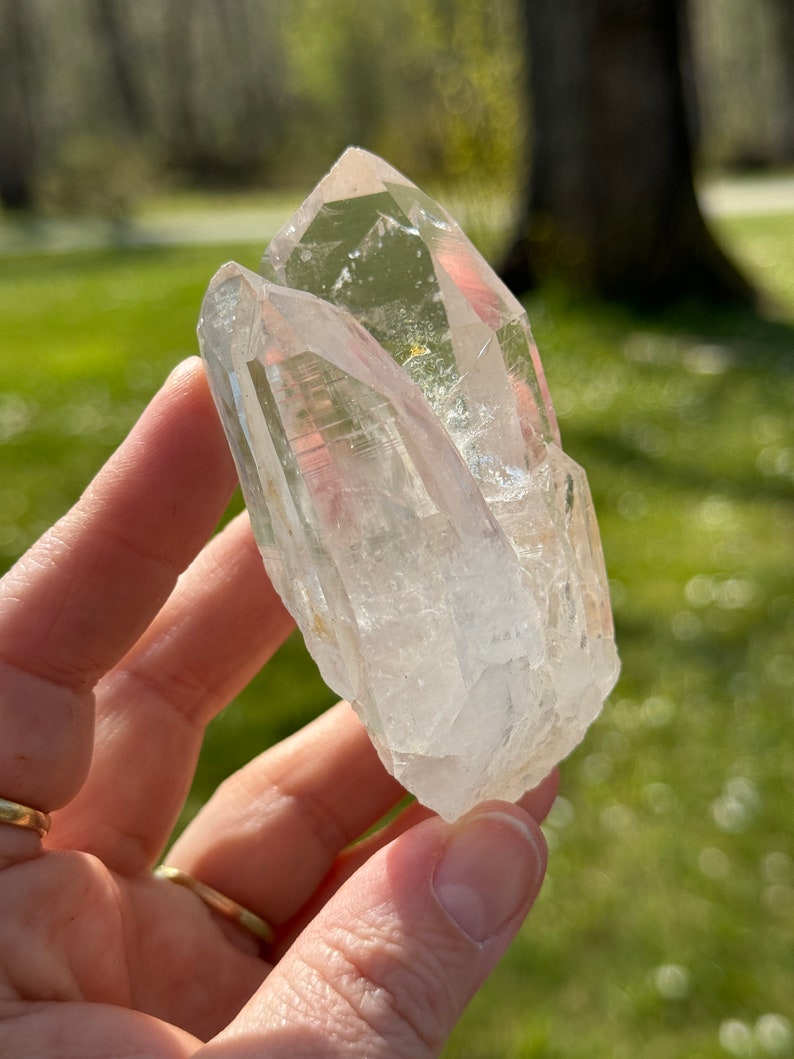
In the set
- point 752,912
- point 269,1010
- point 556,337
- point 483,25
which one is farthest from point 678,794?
point 483,25

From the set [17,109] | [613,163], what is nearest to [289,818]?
[613,163]

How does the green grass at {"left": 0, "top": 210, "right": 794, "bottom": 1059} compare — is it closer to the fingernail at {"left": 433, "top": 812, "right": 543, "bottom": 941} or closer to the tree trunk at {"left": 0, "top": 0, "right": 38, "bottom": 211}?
the fingernail at {"left": 433, "top": 812, "right": 543, "bottom": 941}

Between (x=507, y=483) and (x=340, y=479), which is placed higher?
(x=340, y=479)

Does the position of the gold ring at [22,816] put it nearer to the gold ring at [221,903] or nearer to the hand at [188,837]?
the hand at [188,837]

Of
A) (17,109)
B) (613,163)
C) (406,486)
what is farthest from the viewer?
(17,109)

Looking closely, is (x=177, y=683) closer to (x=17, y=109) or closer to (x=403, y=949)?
(x=403, y=949)

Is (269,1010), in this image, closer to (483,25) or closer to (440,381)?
(440,381)
